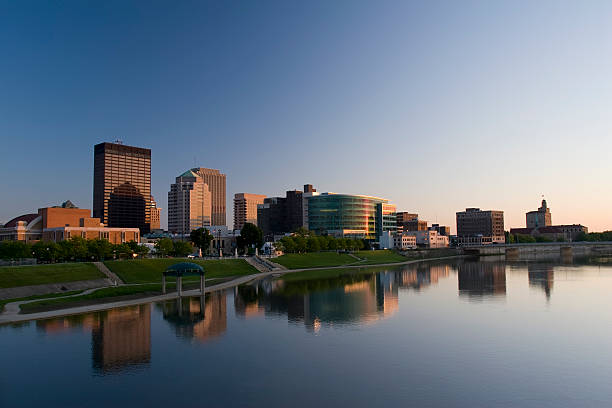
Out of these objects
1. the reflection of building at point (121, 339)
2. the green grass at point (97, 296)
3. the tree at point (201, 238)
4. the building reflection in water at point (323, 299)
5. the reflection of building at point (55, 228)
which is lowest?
the building reflection in water at point (323, 299)

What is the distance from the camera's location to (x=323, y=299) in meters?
83.1

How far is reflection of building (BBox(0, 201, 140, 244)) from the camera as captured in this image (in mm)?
165875

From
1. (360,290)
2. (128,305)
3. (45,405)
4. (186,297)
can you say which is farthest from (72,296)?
(360,290)

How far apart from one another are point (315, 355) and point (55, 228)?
152 m

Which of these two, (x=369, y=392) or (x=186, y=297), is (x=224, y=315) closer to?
(x=186, y=297)

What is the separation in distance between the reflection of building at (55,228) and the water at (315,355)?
111 m

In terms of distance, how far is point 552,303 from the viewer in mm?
77375

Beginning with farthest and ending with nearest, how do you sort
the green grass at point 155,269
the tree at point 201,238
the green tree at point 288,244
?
the green tree at point 288,244, the tree at point 201,238, the green grass at point 155,269

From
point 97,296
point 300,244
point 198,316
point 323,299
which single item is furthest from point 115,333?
point 300,244

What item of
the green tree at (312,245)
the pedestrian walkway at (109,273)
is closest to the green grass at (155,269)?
the pedestrian walkway at (109,273)

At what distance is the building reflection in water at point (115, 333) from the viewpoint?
4144 cm

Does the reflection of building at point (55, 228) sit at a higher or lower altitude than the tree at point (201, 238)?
Answer: higher

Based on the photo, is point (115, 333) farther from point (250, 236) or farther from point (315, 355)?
point (250, 236)

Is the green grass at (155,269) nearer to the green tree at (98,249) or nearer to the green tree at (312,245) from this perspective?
the green tree at (98,249)
